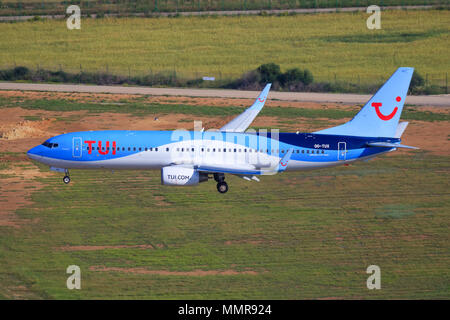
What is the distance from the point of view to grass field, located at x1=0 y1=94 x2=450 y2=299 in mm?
41031

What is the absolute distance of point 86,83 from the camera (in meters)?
103

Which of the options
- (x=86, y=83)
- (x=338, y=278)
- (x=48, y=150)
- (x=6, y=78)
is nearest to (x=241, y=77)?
(x=86, y=83)

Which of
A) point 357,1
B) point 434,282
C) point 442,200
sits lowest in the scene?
point 434,282

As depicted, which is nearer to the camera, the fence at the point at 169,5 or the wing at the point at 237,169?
the wing at the point at 237,169

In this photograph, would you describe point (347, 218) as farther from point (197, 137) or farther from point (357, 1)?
point (357, 1)

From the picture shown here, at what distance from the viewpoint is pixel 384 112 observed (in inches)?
2167

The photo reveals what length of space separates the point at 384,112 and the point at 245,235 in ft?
49.2

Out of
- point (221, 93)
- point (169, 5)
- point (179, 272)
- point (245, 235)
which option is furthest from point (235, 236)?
point (169, 5)

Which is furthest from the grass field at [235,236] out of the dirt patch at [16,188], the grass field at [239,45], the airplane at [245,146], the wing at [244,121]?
the grass field at [239,45]

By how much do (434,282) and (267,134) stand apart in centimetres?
1828

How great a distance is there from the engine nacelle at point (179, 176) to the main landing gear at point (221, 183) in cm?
279

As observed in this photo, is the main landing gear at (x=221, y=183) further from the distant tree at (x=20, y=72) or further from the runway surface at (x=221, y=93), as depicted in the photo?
the distant tree at (x=20, y=72)

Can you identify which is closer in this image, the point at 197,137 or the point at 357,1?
the point at 197,137

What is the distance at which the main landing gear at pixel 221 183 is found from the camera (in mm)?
56188
